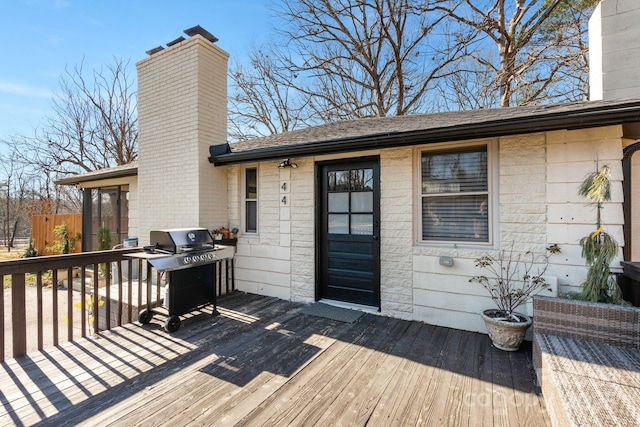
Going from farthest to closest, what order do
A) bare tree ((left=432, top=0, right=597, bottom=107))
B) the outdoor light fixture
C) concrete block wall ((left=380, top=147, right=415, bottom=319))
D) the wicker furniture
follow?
1. bare tree ((left=432, top=0, right=597, bottom=107))
2. the outdoor light fixture
3. concrete block wall ((left=380, top=147, right=415, bottom=319))
4. the wicker furniture

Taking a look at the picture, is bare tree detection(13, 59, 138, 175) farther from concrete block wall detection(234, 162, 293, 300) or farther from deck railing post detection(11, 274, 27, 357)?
deck railing post detection(11, 274, 27, 357)

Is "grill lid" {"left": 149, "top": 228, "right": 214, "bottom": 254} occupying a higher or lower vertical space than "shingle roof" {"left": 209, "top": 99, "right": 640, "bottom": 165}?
lower

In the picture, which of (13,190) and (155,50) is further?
(13,190)

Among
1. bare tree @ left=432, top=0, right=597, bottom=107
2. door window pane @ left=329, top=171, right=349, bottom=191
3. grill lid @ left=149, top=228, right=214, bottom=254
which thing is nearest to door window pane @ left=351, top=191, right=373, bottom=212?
door window pane @ left=329, top=171, right=349, bottom=191

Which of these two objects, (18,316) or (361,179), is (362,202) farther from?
(18,316)

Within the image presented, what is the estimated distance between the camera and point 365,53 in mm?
10844

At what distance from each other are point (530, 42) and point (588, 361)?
982 cm

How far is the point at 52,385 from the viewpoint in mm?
2361

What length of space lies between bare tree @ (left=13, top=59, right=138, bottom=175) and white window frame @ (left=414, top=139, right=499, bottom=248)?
54.7 feet

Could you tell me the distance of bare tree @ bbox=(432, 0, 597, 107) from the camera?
733 centimetres

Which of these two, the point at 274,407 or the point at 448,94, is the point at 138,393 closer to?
the point at 274,407

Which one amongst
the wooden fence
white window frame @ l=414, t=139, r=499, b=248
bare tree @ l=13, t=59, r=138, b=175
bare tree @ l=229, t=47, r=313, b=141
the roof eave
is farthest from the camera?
bare tree @ l=13, t=59, r=138, b=175

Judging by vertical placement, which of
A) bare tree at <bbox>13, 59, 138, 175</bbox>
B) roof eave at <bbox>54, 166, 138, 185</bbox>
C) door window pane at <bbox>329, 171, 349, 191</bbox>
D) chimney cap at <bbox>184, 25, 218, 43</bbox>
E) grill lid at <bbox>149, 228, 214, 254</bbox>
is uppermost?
bare tree at <bbox>13, 59, 138, 175</bbox>

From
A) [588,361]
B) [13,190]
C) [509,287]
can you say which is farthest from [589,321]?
[13,190]
